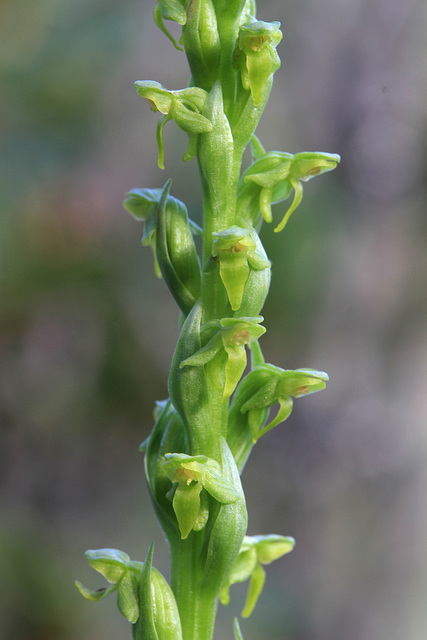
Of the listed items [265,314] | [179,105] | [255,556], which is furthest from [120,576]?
[265,314]

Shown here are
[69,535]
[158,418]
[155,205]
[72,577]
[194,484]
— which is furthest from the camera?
[69,535]

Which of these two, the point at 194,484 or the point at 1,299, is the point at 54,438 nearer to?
the point at 1,299

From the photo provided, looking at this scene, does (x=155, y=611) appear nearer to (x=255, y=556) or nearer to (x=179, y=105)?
(x=255, y=556)

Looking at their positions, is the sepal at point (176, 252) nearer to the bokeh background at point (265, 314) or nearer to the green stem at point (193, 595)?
the green stem at point (193, 595)

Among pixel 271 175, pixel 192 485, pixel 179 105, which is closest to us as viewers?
pixel 192 485

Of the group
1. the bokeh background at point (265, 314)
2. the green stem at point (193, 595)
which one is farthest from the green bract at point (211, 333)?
the bokeh background at point (265, 314)

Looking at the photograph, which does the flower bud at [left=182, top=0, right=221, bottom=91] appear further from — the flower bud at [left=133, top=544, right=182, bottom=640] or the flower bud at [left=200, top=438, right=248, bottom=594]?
the flower bud at [left=133, top=544, right=182, bottom=640]

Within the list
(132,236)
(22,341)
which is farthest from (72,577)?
(132,236)
